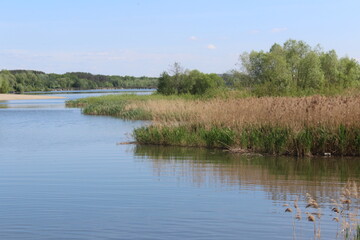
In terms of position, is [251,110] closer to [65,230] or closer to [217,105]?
[217,105]

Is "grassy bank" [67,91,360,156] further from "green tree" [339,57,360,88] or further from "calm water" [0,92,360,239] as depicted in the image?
"green tree" [339,57,360,88]

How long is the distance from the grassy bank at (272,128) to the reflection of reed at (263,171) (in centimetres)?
70

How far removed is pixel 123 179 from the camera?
12844 millimetres

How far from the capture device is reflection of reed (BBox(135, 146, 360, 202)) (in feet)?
37.6

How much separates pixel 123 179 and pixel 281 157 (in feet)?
18.8

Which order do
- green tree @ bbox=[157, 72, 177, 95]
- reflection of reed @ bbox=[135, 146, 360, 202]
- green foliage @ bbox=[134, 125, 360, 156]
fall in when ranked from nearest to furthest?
reflection of reed @ bbox=[135, 146, 360, 202] → green foliage @ bbox=[134, 125, 360, 156] → green tree @ bbox=[157, 72, 177, 95]

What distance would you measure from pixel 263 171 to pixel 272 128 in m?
3.59

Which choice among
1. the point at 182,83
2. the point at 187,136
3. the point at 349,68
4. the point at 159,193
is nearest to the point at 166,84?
the point at 182,83

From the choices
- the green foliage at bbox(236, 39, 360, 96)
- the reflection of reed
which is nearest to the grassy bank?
the reflection of reed

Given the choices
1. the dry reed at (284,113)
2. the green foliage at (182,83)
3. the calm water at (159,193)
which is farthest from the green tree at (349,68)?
the calm water at (159,193)

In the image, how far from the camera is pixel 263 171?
45.2 ft

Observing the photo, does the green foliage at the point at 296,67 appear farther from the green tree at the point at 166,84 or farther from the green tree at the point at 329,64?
the green tree at the point at 166,84

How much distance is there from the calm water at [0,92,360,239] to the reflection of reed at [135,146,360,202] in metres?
0.02

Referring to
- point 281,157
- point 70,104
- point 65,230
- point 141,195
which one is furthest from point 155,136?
point 70,104
